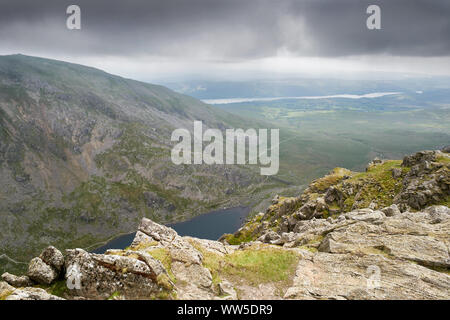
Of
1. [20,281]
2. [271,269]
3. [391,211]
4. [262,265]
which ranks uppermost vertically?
[20,281]

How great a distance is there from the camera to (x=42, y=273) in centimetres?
2041

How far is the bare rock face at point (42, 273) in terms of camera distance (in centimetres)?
2034

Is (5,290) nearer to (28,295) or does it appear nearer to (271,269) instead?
(28,295)

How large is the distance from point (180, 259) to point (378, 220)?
94.5ft

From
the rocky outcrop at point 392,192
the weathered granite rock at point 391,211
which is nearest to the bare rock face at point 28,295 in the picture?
the rocky outcrop at point 392,192

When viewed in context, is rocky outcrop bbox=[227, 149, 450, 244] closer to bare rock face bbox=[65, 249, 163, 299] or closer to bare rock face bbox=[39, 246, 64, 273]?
bare rock face bbox=[65, 249, 163, 299]

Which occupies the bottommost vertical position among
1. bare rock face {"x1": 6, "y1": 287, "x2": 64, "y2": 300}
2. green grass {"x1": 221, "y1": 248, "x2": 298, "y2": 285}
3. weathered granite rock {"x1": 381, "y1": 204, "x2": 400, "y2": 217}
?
green grass {"x1": 221, "y1": 248, "x2": 298, "y2": 285}

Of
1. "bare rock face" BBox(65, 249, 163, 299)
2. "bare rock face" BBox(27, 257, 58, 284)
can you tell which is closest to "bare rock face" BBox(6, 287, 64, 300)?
"bare rock face" BBox(65, 249, 163, 299)

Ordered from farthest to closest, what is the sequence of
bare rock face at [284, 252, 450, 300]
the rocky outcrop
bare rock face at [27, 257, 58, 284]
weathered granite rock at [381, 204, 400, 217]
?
the rocky outcrop < weathered granite rock at [381, 204, 400, 217] < bare rock face at [284, 252, 450, 300] < bare rock face at [27, 257, 58, 284]

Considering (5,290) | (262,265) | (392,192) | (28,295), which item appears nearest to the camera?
(28,295)

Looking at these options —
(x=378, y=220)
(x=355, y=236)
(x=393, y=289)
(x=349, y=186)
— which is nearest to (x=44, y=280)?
(x=393, y=289)

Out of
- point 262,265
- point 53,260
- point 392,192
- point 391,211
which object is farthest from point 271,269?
point 392,192

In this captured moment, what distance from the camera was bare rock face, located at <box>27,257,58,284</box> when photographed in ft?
66.7
